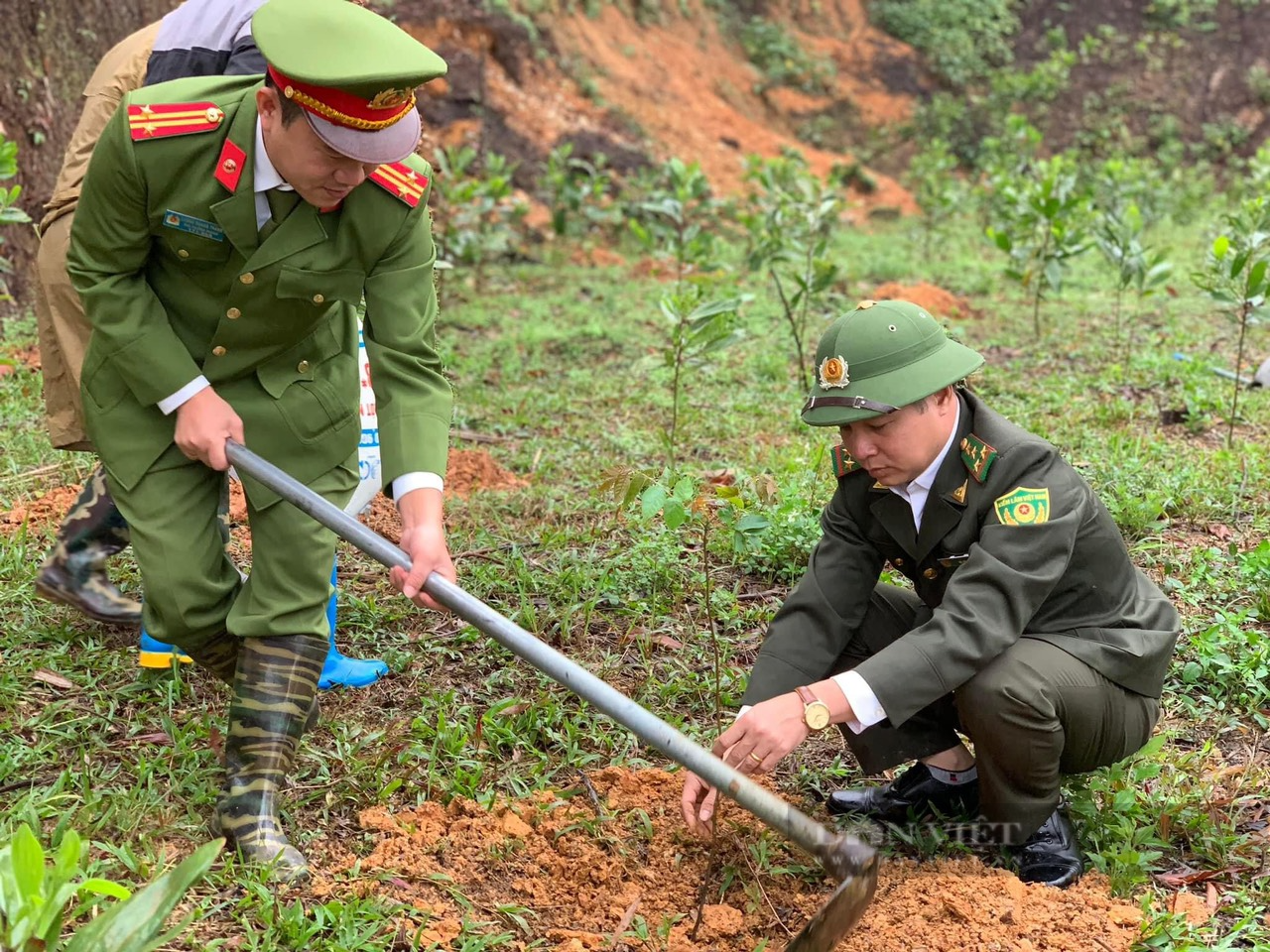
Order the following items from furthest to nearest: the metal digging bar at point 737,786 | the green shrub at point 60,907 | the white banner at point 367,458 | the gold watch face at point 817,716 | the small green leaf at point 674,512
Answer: the white banner at point 367,458 < the small green leaf at point 674,512 < the gold watch face at point 817,716 < the metal digging bar at point 737,786 < the green shrub at point 60,907

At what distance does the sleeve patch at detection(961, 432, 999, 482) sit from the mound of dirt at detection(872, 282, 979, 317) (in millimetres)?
5163

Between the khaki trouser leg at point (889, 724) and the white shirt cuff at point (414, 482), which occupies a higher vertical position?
the white shirt cuff at point (414, 482)

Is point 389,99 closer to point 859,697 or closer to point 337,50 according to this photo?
point 337,50

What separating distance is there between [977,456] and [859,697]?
55cm

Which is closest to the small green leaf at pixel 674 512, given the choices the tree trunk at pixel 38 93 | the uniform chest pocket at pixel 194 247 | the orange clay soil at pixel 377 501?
the uniform chest pocket at pixel 194 247

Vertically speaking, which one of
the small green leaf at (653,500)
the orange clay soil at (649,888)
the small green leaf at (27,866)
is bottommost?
the orange clay soil at (649,888)

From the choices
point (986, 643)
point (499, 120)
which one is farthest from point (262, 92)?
point (499, 120)

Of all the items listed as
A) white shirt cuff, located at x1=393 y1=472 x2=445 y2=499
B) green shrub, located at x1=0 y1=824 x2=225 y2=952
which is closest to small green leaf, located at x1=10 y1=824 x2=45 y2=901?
green shrub, located at x1=0 y1=824 x2=225 y2=952

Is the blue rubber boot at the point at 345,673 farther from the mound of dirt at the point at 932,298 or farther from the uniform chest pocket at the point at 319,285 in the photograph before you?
the mound of dirt at the point at 932,298

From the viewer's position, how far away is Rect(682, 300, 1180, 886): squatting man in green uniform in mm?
2314

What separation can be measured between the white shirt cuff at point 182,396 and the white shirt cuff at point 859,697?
140 centimetres

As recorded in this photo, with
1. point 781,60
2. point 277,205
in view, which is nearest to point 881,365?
point 277,205

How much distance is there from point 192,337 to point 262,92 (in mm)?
597

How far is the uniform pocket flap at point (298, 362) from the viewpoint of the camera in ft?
8.57
